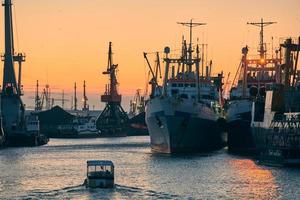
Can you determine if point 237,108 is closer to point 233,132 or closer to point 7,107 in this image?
point 233,132

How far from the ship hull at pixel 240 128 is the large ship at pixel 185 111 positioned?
2755mm

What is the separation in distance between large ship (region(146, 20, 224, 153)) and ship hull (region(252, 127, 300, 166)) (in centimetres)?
1643

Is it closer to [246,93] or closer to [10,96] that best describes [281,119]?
[246,93]

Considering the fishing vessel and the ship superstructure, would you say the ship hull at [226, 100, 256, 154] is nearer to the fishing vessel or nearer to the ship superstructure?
the fishing vessel

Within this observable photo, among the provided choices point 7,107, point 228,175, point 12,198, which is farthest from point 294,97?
point 7,107

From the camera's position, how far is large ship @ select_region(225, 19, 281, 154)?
131750 mm

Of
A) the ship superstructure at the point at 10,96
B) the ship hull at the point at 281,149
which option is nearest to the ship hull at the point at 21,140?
the ship superstructure at the point at 10,96

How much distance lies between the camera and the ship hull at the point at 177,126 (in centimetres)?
12075

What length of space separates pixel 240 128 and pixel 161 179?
4307cm

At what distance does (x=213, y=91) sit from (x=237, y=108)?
440 inches

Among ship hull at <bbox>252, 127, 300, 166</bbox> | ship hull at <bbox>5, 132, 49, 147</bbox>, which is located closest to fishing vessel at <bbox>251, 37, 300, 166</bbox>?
ship hull at <bbox>252, 127, 300, 166</bbox>

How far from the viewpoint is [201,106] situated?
127 meters

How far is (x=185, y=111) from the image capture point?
400 ft

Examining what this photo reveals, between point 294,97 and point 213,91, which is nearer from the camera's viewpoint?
point 294,97
